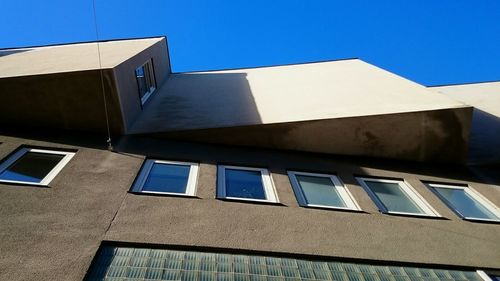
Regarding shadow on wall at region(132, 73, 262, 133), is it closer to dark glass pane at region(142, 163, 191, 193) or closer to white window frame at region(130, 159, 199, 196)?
white window frame at region(130, 159, 199, 196)

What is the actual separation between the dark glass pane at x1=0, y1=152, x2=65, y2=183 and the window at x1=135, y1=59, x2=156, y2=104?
13.3 feet

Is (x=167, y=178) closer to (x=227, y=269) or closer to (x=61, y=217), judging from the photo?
(x=61, y=217)

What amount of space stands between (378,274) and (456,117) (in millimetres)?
5040

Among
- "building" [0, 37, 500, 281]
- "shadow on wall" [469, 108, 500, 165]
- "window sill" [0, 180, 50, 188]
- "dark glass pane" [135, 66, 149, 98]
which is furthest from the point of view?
"dark glass pane" [135, 66, 149, 98]

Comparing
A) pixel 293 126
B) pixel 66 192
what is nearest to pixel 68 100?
pixel 66 192

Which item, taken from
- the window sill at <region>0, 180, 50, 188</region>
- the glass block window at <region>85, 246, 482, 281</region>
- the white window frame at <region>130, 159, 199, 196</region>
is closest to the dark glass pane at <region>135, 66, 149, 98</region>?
the white window frame at <region>130, 159, 199, 196</region>

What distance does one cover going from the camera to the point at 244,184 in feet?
24.0

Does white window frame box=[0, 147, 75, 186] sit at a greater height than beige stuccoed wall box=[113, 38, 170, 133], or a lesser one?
lesser

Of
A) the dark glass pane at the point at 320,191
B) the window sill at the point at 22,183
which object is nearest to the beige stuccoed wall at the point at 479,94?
the dark glass pane at the point at 320,191

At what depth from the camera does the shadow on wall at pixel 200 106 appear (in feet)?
30.0

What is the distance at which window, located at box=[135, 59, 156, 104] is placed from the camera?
438 inches

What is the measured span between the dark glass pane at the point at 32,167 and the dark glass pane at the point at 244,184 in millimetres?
3068

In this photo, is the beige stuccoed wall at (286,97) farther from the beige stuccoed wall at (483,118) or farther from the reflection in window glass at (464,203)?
the reflection in window glass at (464,203)

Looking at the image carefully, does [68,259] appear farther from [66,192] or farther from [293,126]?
[293,126]
